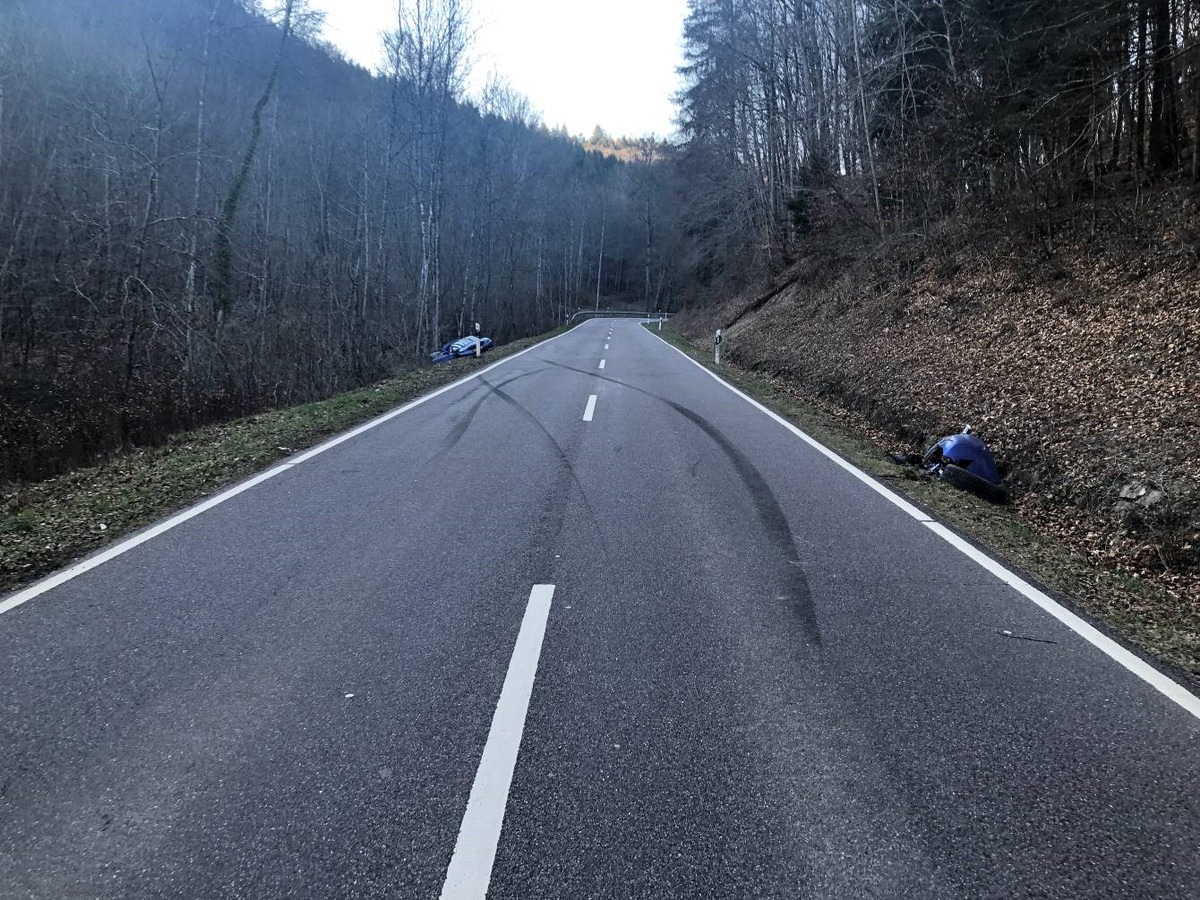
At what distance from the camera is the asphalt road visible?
2402 millimetres

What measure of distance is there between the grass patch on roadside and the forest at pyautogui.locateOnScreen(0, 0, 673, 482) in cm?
1000

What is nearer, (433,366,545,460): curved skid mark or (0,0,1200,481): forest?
(433,366,545,460): curved skid mark

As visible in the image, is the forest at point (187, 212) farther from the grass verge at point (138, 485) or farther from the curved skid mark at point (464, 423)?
the curved skid mark at point (464, 423)

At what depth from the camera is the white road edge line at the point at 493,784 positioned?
7.64 feet

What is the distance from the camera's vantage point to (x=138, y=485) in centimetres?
715

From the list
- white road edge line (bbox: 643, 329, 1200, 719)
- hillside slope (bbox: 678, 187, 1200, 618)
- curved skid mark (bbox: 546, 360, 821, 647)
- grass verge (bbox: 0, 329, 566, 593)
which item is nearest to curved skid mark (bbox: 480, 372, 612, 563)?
curved skid mark (bbox: 546, 360, 821, 647)

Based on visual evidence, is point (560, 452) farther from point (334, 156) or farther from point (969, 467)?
point (334, 156)

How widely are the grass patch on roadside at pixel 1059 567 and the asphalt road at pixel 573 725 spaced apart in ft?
1.36

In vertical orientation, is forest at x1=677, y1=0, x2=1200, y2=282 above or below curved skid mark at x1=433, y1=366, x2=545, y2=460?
above

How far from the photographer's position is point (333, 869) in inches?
93.4

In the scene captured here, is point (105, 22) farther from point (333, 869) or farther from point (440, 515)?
point (333, 869)

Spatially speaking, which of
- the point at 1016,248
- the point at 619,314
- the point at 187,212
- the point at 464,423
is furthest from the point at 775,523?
the point at 619,314

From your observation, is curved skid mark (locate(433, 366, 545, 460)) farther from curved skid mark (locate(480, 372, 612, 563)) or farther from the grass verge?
the grass verge

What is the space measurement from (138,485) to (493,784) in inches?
241
